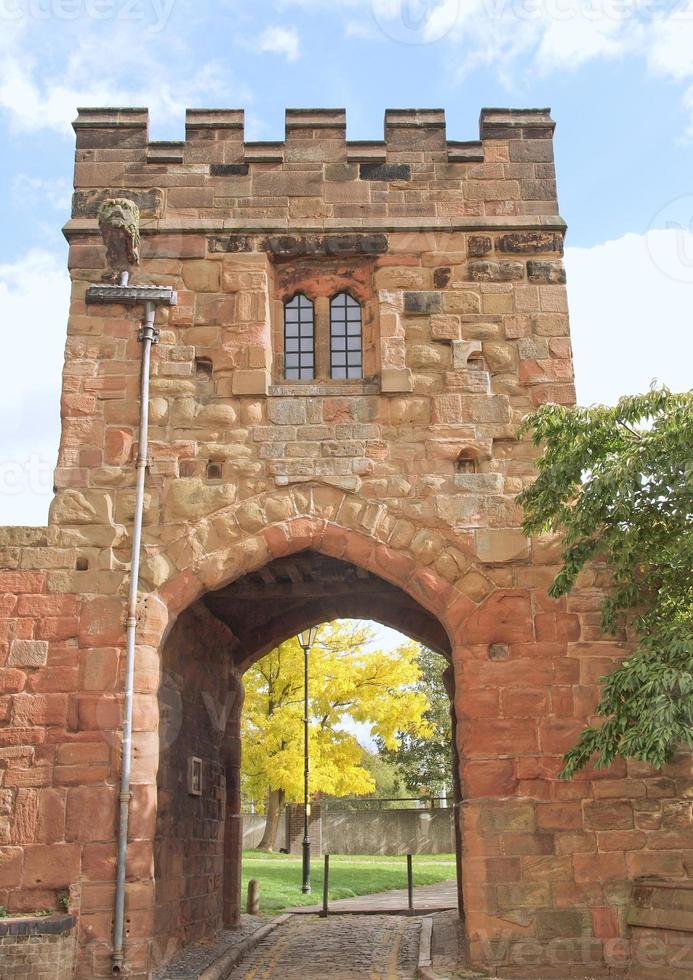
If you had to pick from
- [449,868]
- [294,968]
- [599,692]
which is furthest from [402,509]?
[449,868]

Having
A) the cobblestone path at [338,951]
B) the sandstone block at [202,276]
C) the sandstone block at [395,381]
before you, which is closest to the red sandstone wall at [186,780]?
the cobblestone path at [338,951]

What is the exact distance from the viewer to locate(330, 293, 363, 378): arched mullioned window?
35.2ft

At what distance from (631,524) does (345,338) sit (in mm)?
3874

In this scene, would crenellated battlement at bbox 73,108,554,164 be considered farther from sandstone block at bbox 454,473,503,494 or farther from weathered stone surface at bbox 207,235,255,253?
sandstone block at bbox 454,473,503,494

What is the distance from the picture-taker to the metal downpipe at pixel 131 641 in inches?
336

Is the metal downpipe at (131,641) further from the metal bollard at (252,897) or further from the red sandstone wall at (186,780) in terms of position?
the metal bollard at (252,897)

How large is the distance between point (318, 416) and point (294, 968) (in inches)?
219

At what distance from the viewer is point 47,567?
955 centimetres

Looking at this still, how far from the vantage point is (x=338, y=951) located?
11469 mm

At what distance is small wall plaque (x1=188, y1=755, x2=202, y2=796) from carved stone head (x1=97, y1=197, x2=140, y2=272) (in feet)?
17.9

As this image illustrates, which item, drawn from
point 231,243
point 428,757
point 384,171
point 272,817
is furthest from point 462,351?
point 428,757

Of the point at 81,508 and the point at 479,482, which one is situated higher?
the point at 479,482

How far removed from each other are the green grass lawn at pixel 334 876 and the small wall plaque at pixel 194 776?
15.0 feet

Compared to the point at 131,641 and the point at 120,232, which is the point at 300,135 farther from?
the point at 131,641
